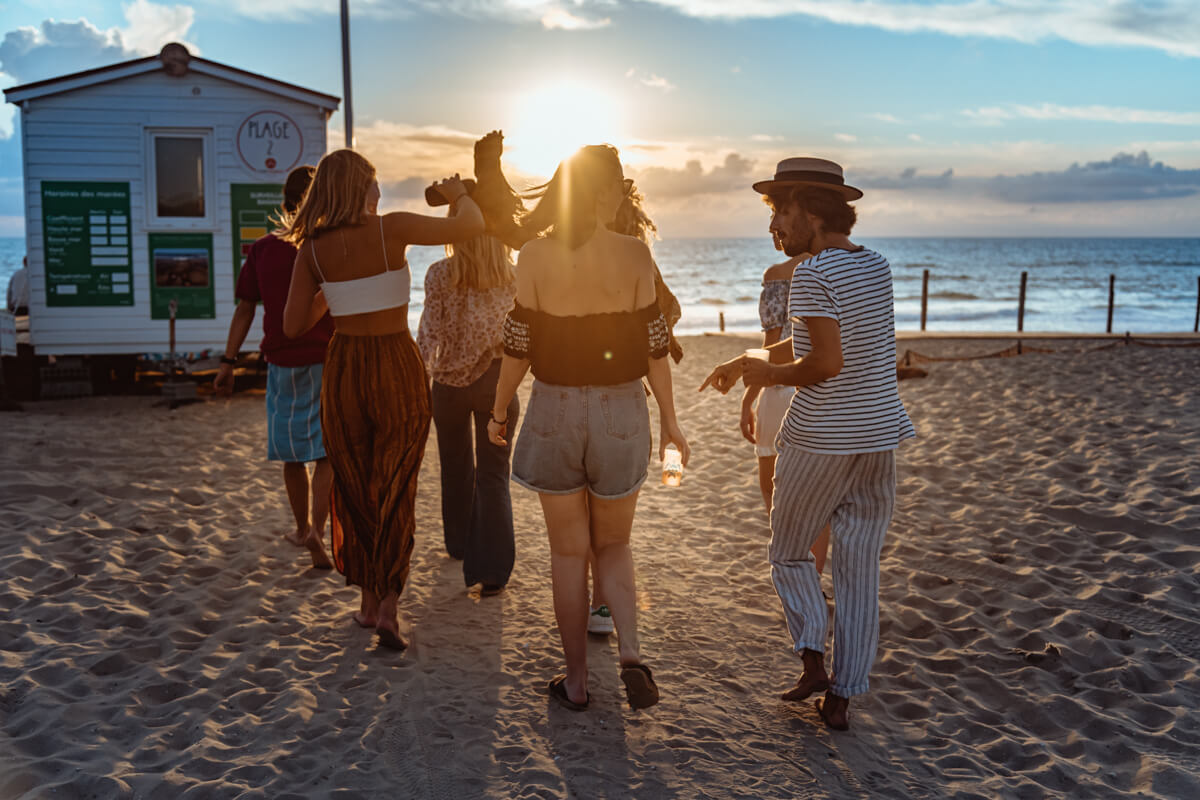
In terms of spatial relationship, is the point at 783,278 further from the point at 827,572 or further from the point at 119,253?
the point at 119,253

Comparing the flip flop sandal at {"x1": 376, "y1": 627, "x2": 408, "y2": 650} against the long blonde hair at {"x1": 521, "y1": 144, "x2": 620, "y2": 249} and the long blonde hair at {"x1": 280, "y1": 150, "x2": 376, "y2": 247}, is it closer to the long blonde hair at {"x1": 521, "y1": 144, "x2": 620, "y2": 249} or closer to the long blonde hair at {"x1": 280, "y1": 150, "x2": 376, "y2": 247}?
the long blonde hair at {"x1": 280, "y1": 150, "x2": 376, "y2": 247}

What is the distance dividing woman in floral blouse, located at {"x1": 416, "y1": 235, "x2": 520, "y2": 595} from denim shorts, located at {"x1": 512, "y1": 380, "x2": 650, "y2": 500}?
1.16 meters

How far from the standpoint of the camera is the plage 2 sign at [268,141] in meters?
10.4

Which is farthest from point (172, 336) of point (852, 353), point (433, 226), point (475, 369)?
point (852, 353)

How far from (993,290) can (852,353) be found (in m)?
46.8

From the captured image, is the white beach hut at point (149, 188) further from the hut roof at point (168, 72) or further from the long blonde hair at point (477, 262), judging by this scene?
the long blonde hair at point (477, 262)

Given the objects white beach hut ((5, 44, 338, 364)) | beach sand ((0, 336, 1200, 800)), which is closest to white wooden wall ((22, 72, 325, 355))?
white beach hut ((5, 44, 338, 364))

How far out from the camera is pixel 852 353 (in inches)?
120

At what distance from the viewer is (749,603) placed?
15.1ft

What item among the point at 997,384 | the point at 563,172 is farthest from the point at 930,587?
the point at 997,384

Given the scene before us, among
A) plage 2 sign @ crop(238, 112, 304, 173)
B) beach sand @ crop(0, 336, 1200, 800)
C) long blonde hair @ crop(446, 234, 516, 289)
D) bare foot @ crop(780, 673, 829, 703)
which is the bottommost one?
beach sand @ crop(0, 336, 1200, 800)

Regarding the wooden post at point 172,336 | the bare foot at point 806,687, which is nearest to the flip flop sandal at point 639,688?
the bare foot at point 806,687

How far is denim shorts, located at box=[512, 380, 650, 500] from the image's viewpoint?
124 inches

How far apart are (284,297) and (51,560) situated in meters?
1.82
